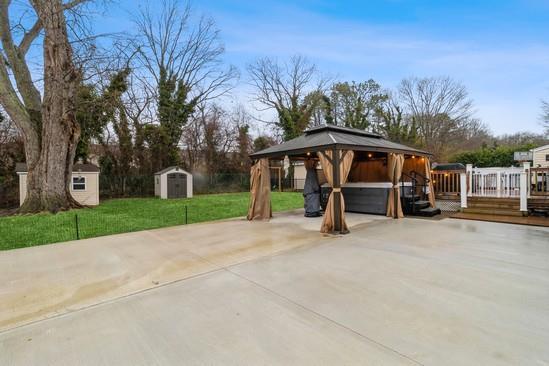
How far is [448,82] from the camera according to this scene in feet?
77.1

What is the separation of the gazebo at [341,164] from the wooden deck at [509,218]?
1.07m

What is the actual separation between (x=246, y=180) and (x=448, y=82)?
2083 cm

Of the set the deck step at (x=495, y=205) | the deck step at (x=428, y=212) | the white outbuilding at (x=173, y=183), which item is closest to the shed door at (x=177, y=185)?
the white outbuilding at (x=173, y=183)

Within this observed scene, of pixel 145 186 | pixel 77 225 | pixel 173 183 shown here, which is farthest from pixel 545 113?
pixel 145 186

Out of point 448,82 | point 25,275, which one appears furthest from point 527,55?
point 25,275

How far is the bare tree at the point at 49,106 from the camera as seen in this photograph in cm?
997

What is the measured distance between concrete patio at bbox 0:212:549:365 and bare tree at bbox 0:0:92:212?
6773mm

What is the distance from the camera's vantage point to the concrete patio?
6.55ft

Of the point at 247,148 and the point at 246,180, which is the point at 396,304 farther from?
the point at 247,148

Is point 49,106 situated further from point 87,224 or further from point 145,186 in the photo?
point 145,186

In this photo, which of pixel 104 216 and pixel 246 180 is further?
pixel 246 180

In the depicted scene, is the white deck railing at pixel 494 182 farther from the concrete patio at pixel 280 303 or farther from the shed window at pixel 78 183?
the shed window at pixel 78 183

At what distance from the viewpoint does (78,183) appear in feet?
41.3

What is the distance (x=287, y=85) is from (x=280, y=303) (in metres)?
23.6
